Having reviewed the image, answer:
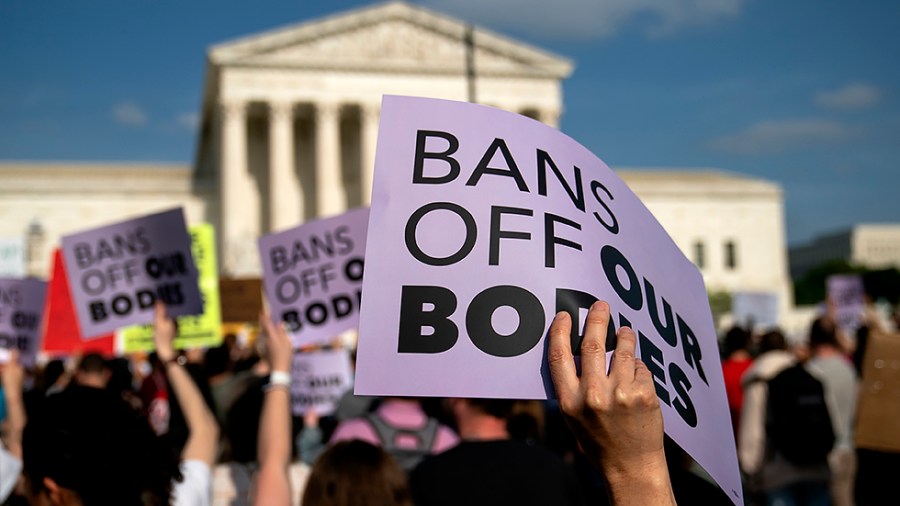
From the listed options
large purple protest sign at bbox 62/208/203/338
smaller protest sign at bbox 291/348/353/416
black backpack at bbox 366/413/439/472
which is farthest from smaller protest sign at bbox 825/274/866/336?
large purple protest sign at bbox 62/208/203/338

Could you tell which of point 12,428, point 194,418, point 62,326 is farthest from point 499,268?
point 62,326

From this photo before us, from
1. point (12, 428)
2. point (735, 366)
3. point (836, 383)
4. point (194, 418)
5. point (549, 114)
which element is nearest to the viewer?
point (194, 418)

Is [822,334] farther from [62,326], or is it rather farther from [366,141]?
[366,141]

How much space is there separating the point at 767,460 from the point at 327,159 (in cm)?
5113

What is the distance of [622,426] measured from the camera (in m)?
1.65

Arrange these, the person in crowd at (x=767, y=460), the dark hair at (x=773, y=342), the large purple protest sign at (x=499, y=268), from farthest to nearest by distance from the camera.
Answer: the dark hair at (x=773, y=342)
the person in crowd at (x=767, y=460)
the large purple protest sign at (x=499, y=268)

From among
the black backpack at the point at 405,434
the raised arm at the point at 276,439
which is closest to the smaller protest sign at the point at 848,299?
the black backpack at the point at 405,434

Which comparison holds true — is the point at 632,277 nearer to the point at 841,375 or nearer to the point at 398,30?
the point at 841,375

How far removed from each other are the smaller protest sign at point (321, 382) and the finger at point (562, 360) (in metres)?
6.38

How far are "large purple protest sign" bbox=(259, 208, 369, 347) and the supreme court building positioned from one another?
4678cm

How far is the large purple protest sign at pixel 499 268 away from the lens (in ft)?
6.76

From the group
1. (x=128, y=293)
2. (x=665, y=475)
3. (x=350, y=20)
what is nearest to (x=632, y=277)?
(x=665, y=475)

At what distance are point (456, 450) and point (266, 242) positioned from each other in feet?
10.2

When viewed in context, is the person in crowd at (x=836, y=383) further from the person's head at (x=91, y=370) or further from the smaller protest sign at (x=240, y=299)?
the smaller protest sign at (x=240, y=299)
